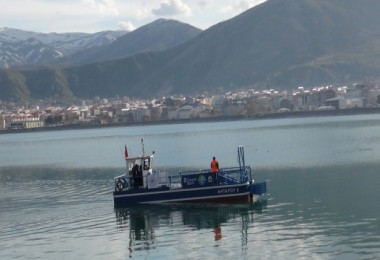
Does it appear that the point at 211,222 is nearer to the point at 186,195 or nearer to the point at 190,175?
the point at 186,195

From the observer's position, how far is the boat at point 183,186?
3238 centimetres

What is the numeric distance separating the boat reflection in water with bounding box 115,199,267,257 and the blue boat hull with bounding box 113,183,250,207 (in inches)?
13.2

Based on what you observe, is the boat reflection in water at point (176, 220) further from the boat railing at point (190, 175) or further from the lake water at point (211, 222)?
the boat railing at point (190, 175)

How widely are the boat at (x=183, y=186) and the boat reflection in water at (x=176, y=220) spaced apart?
40 cm

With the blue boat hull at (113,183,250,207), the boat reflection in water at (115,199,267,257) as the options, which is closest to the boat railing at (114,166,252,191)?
the blue boat hull at (113,183,250,207)

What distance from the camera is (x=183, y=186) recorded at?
109 ft

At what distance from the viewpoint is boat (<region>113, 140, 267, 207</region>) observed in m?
32.4

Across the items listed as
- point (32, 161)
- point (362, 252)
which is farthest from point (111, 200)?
point (32, 161)

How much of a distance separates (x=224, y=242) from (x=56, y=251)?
210 inches

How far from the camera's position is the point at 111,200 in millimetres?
36531

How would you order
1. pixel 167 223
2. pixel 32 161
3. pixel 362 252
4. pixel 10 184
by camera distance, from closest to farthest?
pixel 362 252
pixel 167 223
pixel 10 184
pixel 32 161

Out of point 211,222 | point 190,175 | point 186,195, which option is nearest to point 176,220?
point 211,222

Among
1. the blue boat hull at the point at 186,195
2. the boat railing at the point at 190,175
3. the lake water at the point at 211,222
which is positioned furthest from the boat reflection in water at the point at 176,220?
the boat railing at the point at 190,175

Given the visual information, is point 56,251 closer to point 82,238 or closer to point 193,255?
point 82,238
